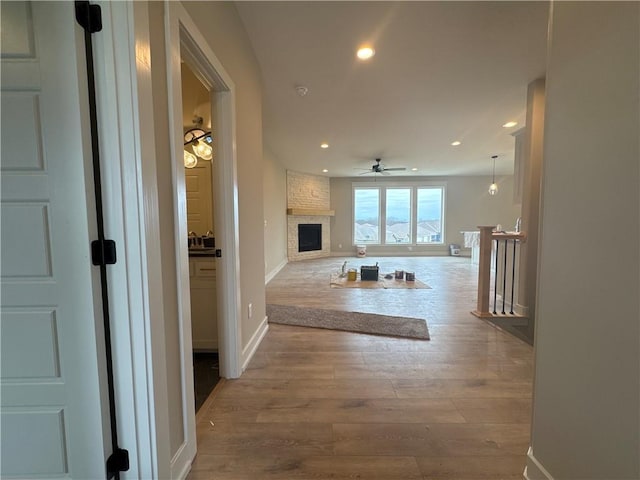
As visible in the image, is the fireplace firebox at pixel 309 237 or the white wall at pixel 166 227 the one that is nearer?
the white wall at pixel 166 227

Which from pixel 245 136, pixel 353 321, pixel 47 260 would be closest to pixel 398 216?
pixel 353 321

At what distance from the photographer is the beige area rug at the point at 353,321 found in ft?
8.82

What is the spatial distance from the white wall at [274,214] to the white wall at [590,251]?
13.6 feet

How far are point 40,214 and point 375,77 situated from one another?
9.52ft

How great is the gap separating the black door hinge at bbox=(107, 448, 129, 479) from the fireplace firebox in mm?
6934

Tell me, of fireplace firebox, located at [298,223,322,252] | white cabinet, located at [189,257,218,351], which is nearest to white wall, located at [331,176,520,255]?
fireplace firebox, located at [298,223,322,252]

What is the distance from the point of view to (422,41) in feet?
7.22

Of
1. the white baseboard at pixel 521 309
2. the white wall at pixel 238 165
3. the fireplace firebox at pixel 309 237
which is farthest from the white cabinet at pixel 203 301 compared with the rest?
the fireplace firebox at pixel 309 237

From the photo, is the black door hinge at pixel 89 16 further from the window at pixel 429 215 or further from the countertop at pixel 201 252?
the window at pixel 429 215

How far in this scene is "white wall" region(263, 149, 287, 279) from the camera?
5316mm

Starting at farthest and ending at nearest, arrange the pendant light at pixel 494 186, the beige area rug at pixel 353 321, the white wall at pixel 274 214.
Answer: the pendant light at pixel 494 186
the white wall at pixel 274 214
the beige area rug at pixel 353 321

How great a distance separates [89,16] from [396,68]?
98.4 inches

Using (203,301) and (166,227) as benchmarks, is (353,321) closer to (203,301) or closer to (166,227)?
(203,301)

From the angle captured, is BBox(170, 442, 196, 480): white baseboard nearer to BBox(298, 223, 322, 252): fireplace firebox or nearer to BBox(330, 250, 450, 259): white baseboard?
BBox(298, 223, 322, 252): fireplace firebox
